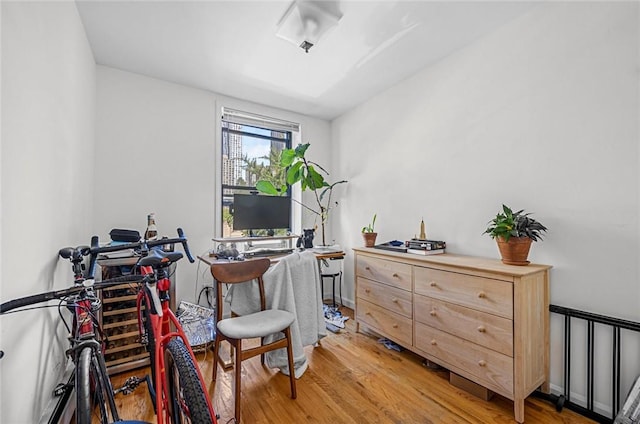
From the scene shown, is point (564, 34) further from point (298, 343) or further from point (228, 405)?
point (228, 405)

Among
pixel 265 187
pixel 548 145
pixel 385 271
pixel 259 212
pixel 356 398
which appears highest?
pixel 548 145

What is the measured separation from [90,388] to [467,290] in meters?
2.01

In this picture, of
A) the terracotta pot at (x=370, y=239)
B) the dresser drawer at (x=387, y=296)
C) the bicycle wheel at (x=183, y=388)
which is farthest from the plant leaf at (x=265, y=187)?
the bicycle wheel at (x=183, y=388)

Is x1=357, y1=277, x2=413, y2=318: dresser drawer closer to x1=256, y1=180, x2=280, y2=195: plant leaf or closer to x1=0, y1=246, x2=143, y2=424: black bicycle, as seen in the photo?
x1=256, y1=180, x2=280, y2=195: plant leaf

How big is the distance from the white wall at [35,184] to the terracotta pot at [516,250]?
2450mm

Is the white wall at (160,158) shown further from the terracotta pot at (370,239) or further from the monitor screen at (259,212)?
the terracotta pot at (370,239)

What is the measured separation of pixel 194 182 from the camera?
9.78ft

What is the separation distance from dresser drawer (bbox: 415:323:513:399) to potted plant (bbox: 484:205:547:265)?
0.61 meters

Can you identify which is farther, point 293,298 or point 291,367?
point 293,298

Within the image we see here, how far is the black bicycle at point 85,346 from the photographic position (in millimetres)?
800

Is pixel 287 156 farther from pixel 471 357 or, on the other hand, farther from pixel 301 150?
pixel 471 357

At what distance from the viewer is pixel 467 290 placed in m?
1.84

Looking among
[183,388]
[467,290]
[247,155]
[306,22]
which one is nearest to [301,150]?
[247,155]

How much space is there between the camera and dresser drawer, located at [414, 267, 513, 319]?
1.66m
